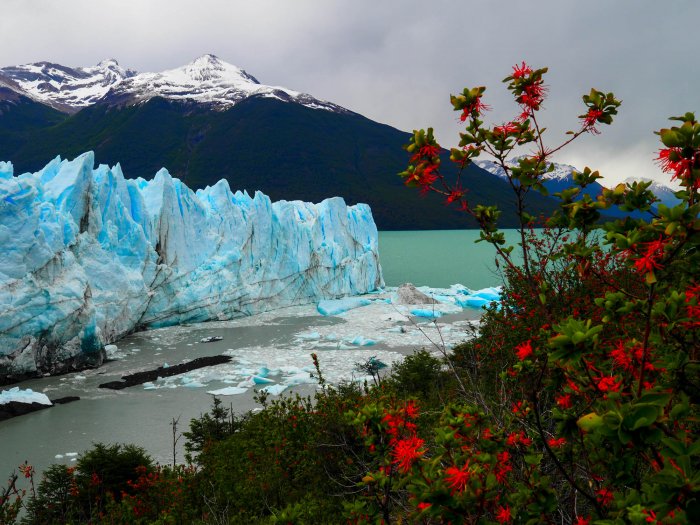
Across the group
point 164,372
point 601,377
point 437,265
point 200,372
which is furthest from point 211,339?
point 437,265

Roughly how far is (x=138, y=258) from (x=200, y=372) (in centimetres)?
823

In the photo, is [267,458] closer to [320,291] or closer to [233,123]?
[320,291]

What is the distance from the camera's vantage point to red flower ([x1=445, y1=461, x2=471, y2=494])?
1465mm

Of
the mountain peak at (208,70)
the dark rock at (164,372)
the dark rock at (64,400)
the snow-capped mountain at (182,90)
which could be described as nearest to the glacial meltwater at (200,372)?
the dark rock at (64,400)

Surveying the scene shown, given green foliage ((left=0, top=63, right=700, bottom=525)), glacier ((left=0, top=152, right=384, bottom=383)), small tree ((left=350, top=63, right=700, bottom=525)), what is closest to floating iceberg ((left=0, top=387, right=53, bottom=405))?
glacier ((left=0, top=152, right=384, bottom=383))

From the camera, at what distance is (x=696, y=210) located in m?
1.09

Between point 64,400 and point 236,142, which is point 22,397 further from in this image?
point 236,142

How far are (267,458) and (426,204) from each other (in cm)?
12137

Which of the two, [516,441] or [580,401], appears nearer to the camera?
[516,441]

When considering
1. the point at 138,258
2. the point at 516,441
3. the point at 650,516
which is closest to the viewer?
the point at 650,516

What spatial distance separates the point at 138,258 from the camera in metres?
21.1

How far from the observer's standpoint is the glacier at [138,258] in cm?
1498

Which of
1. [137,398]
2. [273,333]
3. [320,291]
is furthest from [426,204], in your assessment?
[137,398]

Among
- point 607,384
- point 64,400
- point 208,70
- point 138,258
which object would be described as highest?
point 208,70
